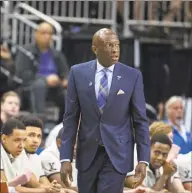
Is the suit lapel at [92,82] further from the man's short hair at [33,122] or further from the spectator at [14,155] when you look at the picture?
the man's short hair at [33,122]

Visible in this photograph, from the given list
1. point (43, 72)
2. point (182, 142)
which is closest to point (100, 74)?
point (182, 142)

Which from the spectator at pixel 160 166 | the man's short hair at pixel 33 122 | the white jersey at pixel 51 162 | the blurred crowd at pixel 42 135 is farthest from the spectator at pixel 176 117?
the man's short hair at pixel 33 122

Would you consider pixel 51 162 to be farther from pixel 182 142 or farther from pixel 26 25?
pixel 26 25

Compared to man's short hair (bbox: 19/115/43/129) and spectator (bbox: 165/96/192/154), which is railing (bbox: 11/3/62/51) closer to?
spectator (bbox: 165/96/192/154)

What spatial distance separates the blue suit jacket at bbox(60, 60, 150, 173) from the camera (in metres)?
8.22

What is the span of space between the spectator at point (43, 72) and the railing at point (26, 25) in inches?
32.6

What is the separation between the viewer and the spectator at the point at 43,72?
1477cm

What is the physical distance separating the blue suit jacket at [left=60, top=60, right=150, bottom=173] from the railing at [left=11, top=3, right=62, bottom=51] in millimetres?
7735

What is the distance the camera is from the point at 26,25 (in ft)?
55.3

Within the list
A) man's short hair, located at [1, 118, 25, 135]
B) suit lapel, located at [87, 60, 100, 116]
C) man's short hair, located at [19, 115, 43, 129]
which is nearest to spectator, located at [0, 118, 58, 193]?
man's short hair, located at [1, 118, 25, 135]

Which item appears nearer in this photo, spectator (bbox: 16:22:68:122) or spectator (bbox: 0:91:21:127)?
spectator (bbox: 0:91:21:127)

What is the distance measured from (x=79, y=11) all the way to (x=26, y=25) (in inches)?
45.6

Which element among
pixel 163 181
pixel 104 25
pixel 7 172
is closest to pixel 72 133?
pixel 7 172

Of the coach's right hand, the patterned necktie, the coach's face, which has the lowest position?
the coach's right hand
